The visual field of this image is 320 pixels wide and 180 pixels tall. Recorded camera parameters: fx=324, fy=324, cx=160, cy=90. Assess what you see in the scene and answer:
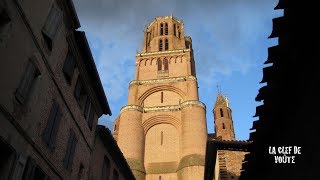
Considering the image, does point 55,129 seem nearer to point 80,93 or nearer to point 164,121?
point 80,93

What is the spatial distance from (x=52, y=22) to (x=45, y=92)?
7.29 feet

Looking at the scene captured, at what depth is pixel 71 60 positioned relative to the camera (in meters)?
12.2

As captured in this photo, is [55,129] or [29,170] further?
[55,129]

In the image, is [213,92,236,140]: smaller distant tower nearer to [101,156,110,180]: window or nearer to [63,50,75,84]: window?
[101,156,110,180]: window

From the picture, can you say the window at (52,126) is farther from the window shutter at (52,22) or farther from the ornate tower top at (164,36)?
the ornate tower top at (164,36)

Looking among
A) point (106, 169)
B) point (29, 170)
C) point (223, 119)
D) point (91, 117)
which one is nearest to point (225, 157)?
point (106, 169)

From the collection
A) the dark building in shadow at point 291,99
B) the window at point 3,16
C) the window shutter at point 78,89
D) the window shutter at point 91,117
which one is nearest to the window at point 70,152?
the window shutter at point 78,89

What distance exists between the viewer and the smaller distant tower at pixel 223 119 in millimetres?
45709

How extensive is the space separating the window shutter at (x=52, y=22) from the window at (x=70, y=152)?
3851 mm

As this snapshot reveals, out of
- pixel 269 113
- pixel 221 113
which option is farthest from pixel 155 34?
pixel 269 113

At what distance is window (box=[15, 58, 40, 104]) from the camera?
8266 mm

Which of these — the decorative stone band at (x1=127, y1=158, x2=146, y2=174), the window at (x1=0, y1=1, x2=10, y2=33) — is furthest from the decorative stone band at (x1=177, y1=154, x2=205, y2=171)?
the window at (x1=0, y1=1, x2=10, y2=33)

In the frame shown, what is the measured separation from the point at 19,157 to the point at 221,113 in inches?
1660

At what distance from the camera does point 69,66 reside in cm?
1193
